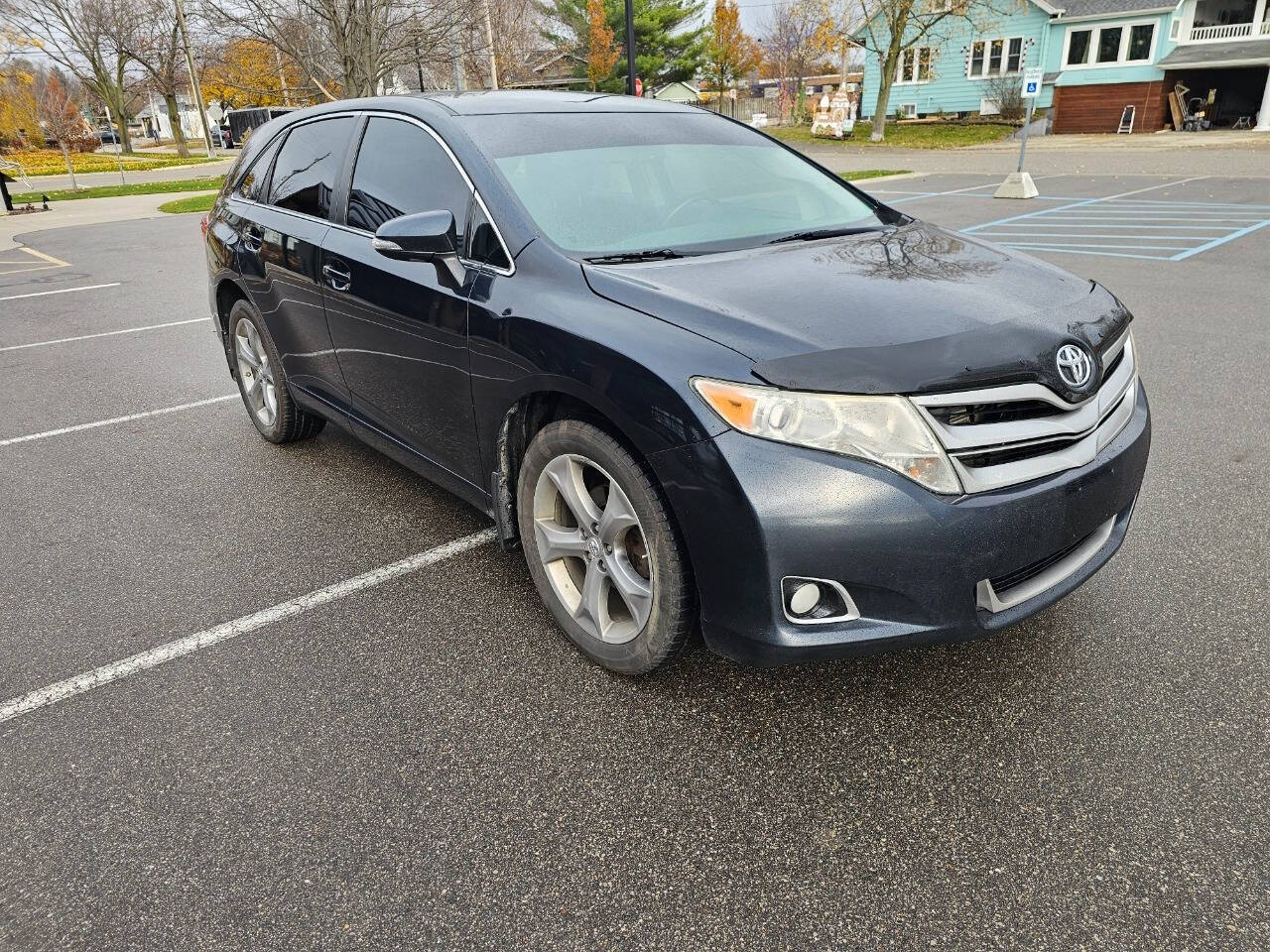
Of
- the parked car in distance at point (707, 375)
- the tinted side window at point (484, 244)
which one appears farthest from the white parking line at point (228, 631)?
the tinted side window at point (484, 244)

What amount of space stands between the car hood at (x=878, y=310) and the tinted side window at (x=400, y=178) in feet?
2.52

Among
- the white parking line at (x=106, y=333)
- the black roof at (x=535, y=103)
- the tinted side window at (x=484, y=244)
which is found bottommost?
the white parking line at (x=106, y=333)

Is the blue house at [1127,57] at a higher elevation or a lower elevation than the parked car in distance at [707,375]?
higher

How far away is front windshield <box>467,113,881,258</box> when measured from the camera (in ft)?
9.72

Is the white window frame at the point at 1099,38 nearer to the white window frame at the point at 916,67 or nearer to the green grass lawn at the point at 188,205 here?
the white window frame at the point at 916,67

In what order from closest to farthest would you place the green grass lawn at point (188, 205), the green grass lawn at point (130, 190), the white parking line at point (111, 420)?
the white parking line at point (111, 420)
the green grass lawn at point (188, 205)
the green grass lawn at point (130, 190)

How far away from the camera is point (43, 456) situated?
16.3 ft

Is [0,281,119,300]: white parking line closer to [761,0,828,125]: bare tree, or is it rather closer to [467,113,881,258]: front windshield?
[467,113,881,258]: front windshield

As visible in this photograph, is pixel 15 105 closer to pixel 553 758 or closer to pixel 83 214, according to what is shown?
pixel 83 214

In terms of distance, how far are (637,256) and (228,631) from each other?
6.33 ft

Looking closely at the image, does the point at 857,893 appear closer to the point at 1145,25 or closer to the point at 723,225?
the point at 723,225

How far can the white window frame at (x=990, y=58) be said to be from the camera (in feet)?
130

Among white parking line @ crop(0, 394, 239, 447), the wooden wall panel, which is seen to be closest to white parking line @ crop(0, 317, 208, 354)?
white parking line @ crop(0, 394, 239, 447)

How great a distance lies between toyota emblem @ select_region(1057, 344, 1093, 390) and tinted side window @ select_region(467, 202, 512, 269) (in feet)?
5.35
